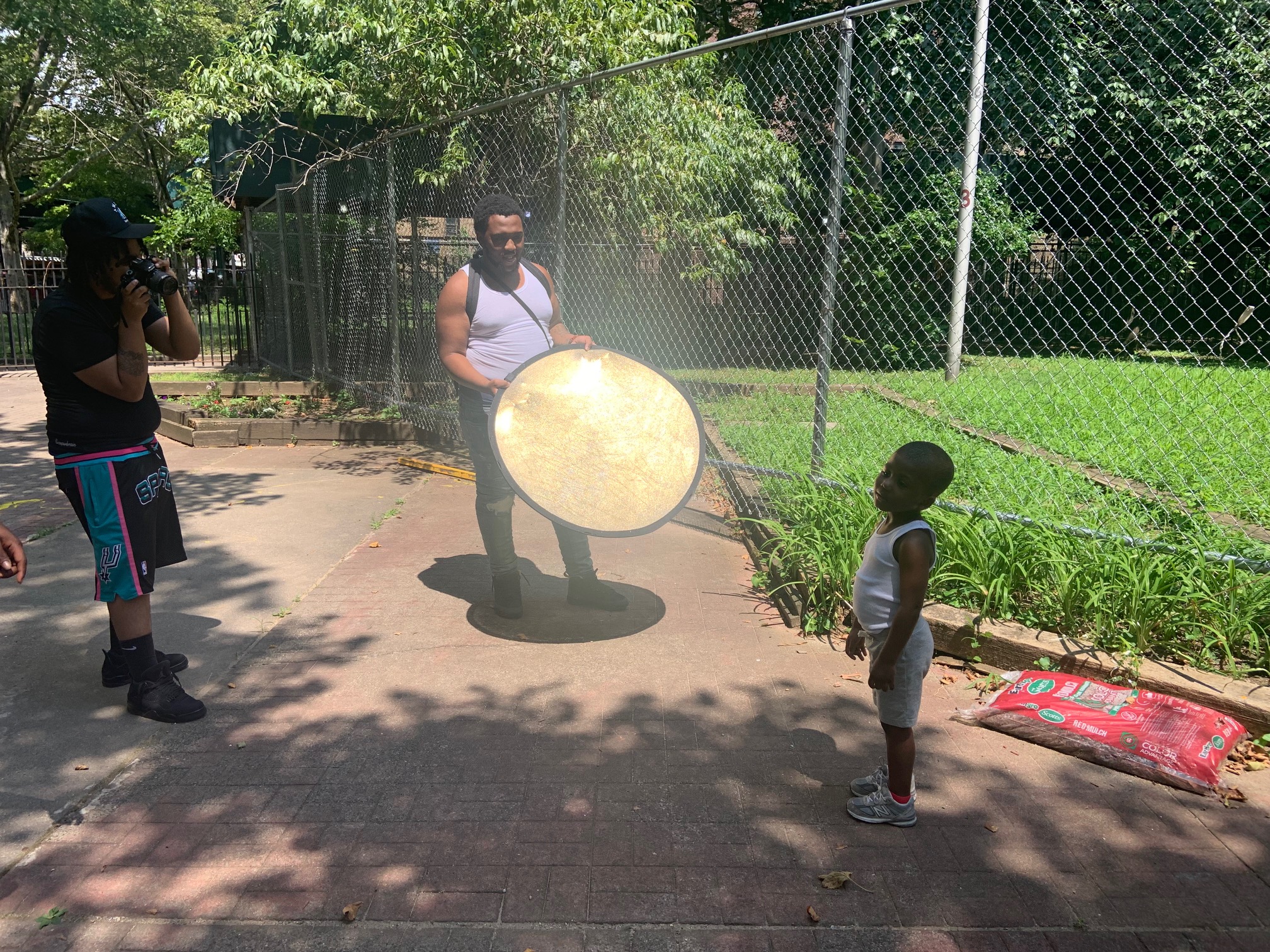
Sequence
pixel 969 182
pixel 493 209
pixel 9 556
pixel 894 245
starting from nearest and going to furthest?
pixel 9 556, pixel 493 209, pixel 969 182, pixel 894 245

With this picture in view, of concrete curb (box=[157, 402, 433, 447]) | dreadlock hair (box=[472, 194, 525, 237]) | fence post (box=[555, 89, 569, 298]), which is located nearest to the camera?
dreadlock hair (box=[472, 194, 525, 237])

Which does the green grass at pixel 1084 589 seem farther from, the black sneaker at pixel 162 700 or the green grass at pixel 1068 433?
the black sneaker at pixel 162 700

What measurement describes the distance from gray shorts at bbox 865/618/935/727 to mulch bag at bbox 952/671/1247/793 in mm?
839

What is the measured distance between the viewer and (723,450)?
750cm

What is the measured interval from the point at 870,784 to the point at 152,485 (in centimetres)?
284

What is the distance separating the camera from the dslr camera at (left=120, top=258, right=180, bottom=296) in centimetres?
333

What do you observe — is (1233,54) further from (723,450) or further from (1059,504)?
(723,450)

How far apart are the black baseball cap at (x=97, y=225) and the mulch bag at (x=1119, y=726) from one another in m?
3.53

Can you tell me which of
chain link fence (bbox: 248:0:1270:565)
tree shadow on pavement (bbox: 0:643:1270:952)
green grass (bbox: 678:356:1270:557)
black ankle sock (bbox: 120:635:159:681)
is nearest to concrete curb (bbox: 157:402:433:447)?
chain link fence (bbox: 248:0:1270:565)

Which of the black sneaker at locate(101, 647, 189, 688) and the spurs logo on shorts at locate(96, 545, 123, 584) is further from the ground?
the spurs logo on shorts at locate(96, 545, 123, 584)

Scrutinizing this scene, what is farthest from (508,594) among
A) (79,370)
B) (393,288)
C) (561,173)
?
(393,288)

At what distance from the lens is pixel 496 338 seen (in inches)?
178

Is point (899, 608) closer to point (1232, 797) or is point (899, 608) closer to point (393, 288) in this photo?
point (1232, 797)

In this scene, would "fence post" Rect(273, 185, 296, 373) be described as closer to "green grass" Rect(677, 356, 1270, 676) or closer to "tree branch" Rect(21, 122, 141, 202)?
"green grass" Rect(677, 356, 1270, 676)
